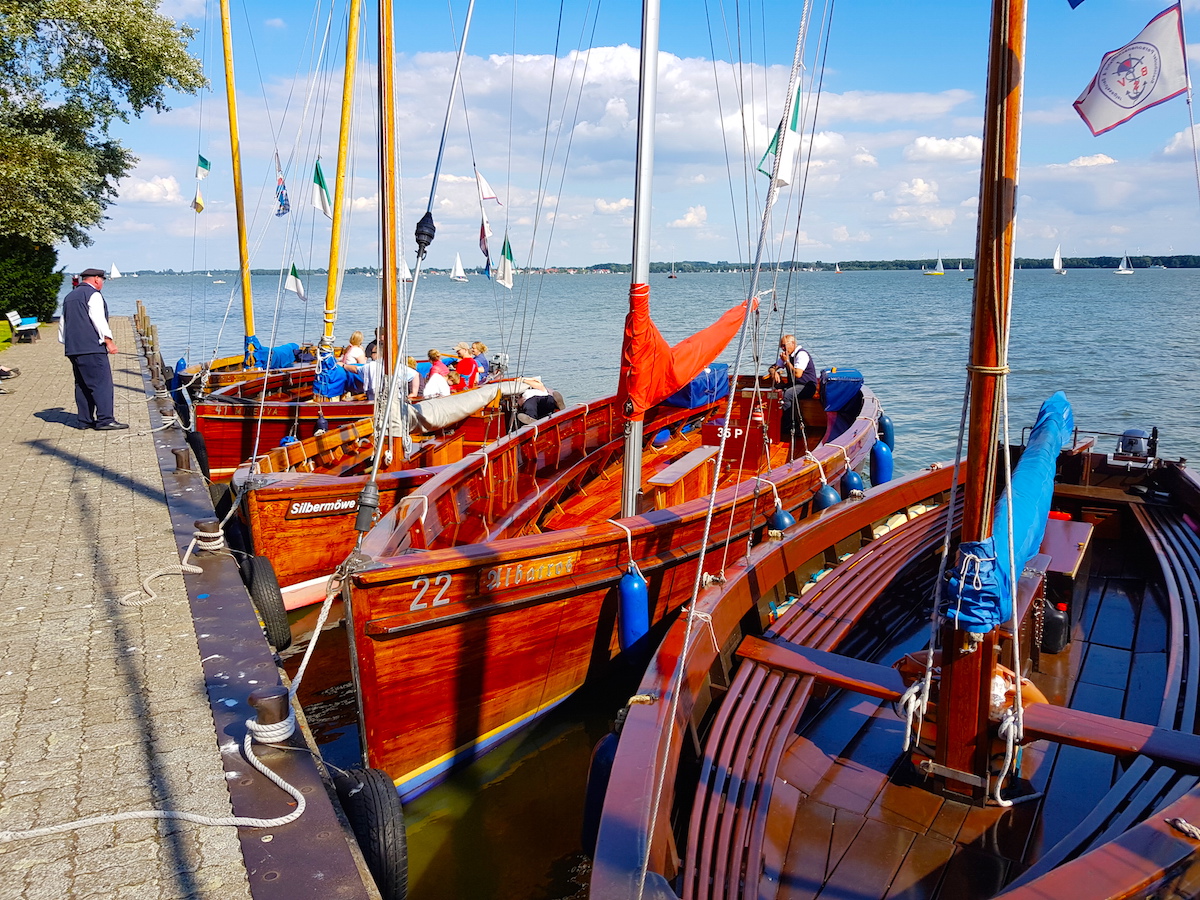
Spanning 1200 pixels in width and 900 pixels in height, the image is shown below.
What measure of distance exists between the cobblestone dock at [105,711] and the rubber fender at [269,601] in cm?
58

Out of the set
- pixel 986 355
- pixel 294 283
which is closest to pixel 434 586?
pixel 986 355

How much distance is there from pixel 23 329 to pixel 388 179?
789 inches

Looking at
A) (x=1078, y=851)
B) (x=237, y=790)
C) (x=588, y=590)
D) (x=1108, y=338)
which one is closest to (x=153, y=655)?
(x=237, y=790)

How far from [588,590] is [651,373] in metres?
1.67

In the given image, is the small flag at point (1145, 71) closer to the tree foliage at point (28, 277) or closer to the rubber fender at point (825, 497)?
the rubber fender at point (825, 497)

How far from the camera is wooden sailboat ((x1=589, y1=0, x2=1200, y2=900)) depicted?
8.98 feet

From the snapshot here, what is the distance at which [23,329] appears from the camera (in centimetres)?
2241

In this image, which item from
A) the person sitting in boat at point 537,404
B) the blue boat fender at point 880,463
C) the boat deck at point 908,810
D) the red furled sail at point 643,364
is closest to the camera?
the boat deck at point 908,810

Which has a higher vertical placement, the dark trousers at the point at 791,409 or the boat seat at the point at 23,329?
the boat seat at the point at 23,329

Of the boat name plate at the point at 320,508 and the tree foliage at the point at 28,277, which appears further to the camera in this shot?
the tree foliage at the point at 28,277

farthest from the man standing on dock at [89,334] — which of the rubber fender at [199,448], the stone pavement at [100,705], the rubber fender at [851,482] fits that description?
the rubber fender at [851,482]

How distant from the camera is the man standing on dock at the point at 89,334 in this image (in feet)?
31.7

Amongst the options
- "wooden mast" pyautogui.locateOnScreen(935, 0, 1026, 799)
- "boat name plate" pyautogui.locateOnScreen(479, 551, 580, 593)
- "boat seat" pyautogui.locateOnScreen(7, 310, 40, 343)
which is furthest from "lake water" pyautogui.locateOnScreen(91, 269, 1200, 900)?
"boat seat" pyautogui.locateOnScreen(7, 310, 40, 343)

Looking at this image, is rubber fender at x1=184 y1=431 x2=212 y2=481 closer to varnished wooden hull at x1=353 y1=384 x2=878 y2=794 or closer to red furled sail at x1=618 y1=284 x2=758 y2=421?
varnished wooden hull at x1=353 y1=384 x2=878 y2=794
